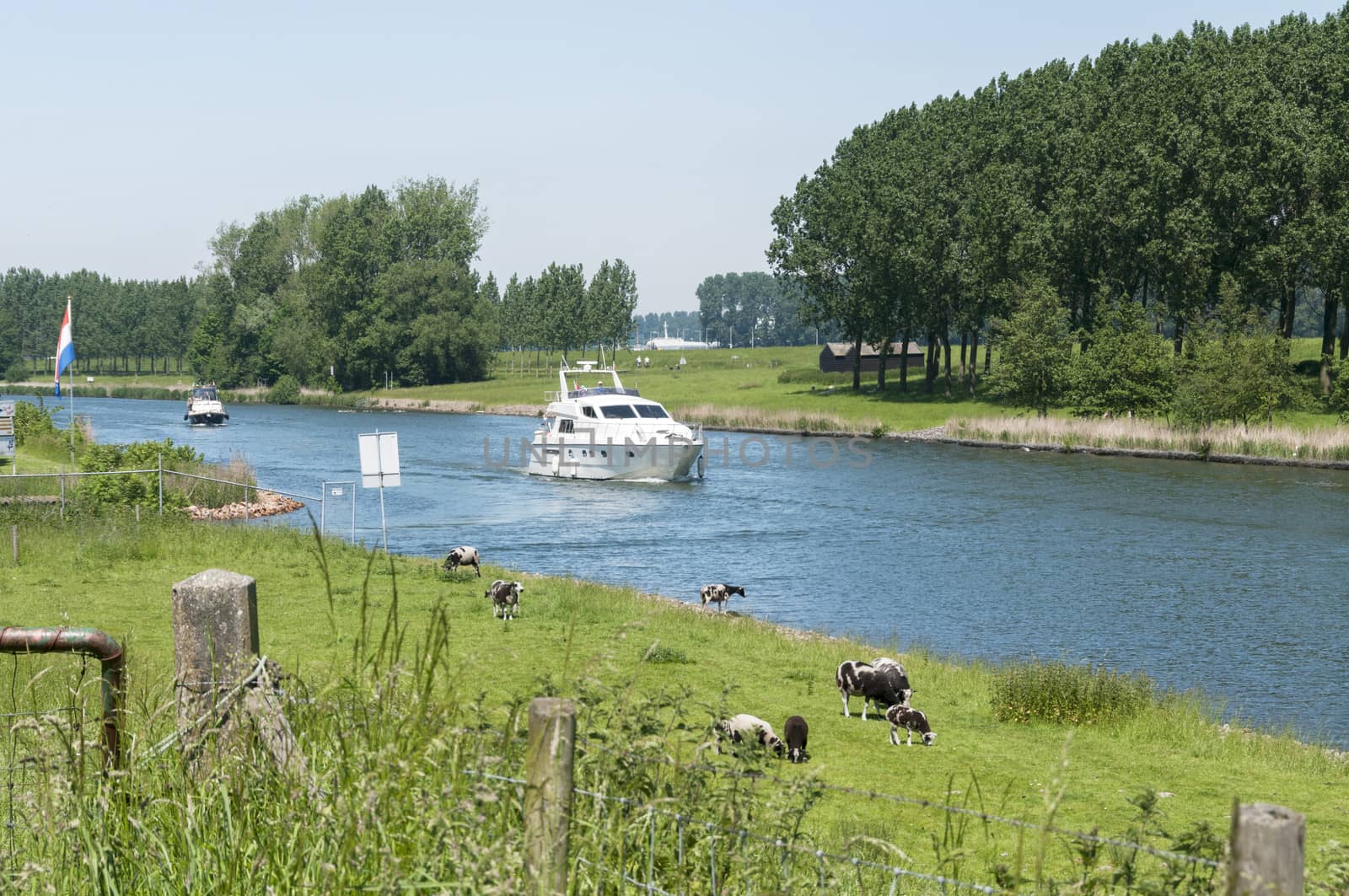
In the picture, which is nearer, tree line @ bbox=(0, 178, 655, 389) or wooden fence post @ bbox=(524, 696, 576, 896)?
wooden fence post @ bbox=(524, 696, 576, 896)

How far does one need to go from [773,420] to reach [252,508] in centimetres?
4845

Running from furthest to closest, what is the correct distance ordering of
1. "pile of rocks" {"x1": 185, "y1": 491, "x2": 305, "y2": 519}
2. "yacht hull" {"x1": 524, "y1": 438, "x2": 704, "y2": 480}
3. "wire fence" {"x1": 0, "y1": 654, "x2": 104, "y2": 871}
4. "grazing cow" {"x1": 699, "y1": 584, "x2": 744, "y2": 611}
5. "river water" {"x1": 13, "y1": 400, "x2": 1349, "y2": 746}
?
"yacht hull" {"x1": 524, "y1": 438, "x2": 704, "y2": 480} → "pile of rocks" {"x1": 185, "y1": 491, "x2": 305, "y2": 519} → "grazing cow" {"x1": 699, "y1": 584, "x2": 744, "y2": 611} → "river water" {"x1": 13, "y1": 400, "x2": 1349, "y2": 746} → "wire fence" {"x1": 0, "y1": 654, "x2": 104, "y2": 871}

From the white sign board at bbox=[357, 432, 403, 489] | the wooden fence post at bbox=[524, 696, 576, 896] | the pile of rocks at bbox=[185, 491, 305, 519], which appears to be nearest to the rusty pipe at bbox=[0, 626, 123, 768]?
the wooden fence post at bbox=[524, 696, 576, 896]

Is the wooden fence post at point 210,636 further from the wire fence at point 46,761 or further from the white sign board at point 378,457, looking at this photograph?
the white sign board at point 378,457

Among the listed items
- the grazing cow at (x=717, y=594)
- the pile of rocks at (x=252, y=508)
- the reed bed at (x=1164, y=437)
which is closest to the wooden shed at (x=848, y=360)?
the reed bed at (x=1164, y=437)

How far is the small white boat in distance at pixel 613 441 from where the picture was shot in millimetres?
53094

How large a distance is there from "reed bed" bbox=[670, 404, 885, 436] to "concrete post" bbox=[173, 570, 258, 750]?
73151 mm

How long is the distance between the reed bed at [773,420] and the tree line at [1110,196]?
10.8 m

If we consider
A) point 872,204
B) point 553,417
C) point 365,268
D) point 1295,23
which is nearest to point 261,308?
point 365,268

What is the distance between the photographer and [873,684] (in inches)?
579

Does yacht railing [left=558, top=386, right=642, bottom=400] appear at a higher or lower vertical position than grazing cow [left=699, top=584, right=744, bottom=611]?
higher

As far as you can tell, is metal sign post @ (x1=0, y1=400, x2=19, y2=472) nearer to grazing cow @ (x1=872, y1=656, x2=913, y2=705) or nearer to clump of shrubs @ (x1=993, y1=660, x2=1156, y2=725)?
grazing cow @ (x1=872, y1=656, x2=913, y2=705)

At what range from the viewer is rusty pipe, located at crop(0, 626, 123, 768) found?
18.1 ft

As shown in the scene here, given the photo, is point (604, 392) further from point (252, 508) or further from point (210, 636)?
point (210, 636)
